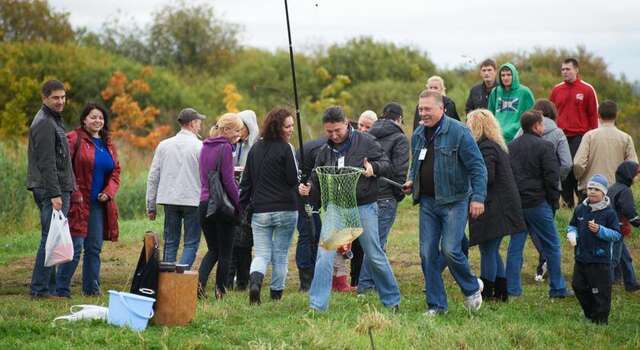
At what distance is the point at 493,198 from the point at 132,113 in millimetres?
30055

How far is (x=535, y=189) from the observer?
12.1m

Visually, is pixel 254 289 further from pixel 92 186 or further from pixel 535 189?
pixel 535 189

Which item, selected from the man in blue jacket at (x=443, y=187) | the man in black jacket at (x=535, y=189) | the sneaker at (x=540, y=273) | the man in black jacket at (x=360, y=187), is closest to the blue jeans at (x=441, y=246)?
the man in blue jacket at (x=443, y=187)

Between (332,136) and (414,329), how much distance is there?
2.02 m

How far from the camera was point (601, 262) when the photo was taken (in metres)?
10.5

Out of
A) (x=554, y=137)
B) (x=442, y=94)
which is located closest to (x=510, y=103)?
(x=554, y=137)

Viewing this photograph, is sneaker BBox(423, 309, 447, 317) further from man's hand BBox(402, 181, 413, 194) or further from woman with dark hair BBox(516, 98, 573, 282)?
woman with dark hair BBox(516, 98, 573, 282)

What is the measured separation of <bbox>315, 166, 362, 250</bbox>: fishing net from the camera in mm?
10172

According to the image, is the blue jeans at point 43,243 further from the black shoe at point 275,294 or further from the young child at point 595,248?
the young child at point 595,248

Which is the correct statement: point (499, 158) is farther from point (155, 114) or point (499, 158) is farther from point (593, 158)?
point (155, 114)

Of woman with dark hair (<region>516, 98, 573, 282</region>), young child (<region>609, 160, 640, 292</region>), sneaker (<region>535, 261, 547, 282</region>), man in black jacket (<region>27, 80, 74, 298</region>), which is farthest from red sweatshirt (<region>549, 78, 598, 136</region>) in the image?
man in black jacket (<region>27, 80, 74, 298</region>)

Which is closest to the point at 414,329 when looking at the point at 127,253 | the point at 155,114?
the point at 127,253

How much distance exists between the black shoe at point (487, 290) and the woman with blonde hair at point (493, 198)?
0.24 feet

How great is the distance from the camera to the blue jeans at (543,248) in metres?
12.2
